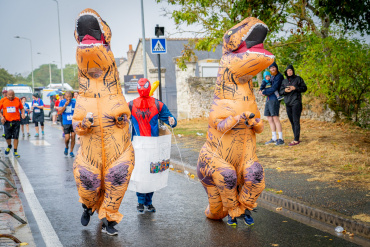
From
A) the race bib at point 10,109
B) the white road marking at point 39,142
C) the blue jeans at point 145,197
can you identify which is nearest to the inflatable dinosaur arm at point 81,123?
the blue jeans at point 145,197

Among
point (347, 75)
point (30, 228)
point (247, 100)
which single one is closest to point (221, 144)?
point (247, 100)

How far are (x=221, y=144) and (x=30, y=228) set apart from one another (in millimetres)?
2931

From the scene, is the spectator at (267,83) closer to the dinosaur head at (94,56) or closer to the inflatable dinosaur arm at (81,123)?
the dinosaur head at (94,56)

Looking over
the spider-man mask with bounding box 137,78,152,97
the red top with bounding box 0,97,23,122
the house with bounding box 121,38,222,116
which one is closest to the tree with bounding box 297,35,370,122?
the spider-man mask with bounding box 137,78,152,97

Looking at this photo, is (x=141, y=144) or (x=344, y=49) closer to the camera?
(x=141, y=144)

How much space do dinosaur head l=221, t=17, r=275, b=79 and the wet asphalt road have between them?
207 centimetres

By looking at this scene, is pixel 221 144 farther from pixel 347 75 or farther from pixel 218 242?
pixel 347 75

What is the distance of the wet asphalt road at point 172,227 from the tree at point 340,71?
7115 millimetres

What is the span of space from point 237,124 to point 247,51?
3.09ft

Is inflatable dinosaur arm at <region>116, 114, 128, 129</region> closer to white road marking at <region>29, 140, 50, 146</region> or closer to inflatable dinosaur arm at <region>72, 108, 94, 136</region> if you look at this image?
inflatable dinosaur arm at <region>72, 108, 94, 136</region>

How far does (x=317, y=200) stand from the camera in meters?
6.57

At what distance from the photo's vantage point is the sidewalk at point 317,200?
579 centimetres

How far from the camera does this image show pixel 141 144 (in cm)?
654

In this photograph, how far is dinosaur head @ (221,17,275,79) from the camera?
18.0 feet
